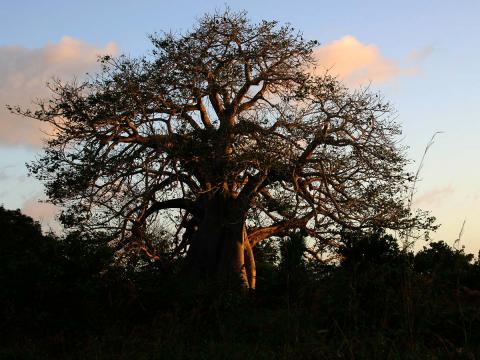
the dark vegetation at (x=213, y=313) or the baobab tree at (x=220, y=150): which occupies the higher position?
the baobab tree at (x=220, y=150)

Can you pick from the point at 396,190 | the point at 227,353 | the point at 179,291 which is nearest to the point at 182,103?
the point at 396,190

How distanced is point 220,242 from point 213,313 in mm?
9193

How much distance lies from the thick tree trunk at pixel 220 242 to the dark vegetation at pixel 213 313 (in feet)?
19.7

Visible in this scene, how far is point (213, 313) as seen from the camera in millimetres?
10953

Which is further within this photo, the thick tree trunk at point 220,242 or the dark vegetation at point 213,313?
the thick tree trunk at point 220,242

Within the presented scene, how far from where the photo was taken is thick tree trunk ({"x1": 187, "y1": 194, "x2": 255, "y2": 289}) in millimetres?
19611

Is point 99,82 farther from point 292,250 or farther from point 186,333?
point 186,333

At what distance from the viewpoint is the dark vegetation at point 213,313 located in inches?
305

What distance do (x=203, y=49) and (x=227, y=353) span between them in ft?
42.8

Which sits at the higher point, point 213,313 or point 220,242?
point 220,242

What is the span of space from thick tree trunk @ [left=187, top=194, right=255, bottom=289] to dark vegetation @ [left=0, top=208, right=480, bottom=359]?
19.7ft

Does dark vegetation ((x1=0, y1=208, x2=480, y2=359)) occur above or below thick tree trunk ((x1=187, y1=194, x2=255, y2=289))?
below

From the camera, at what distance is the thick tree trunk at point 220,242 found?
64.3 feet

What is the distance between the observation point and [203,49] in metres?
19.5
